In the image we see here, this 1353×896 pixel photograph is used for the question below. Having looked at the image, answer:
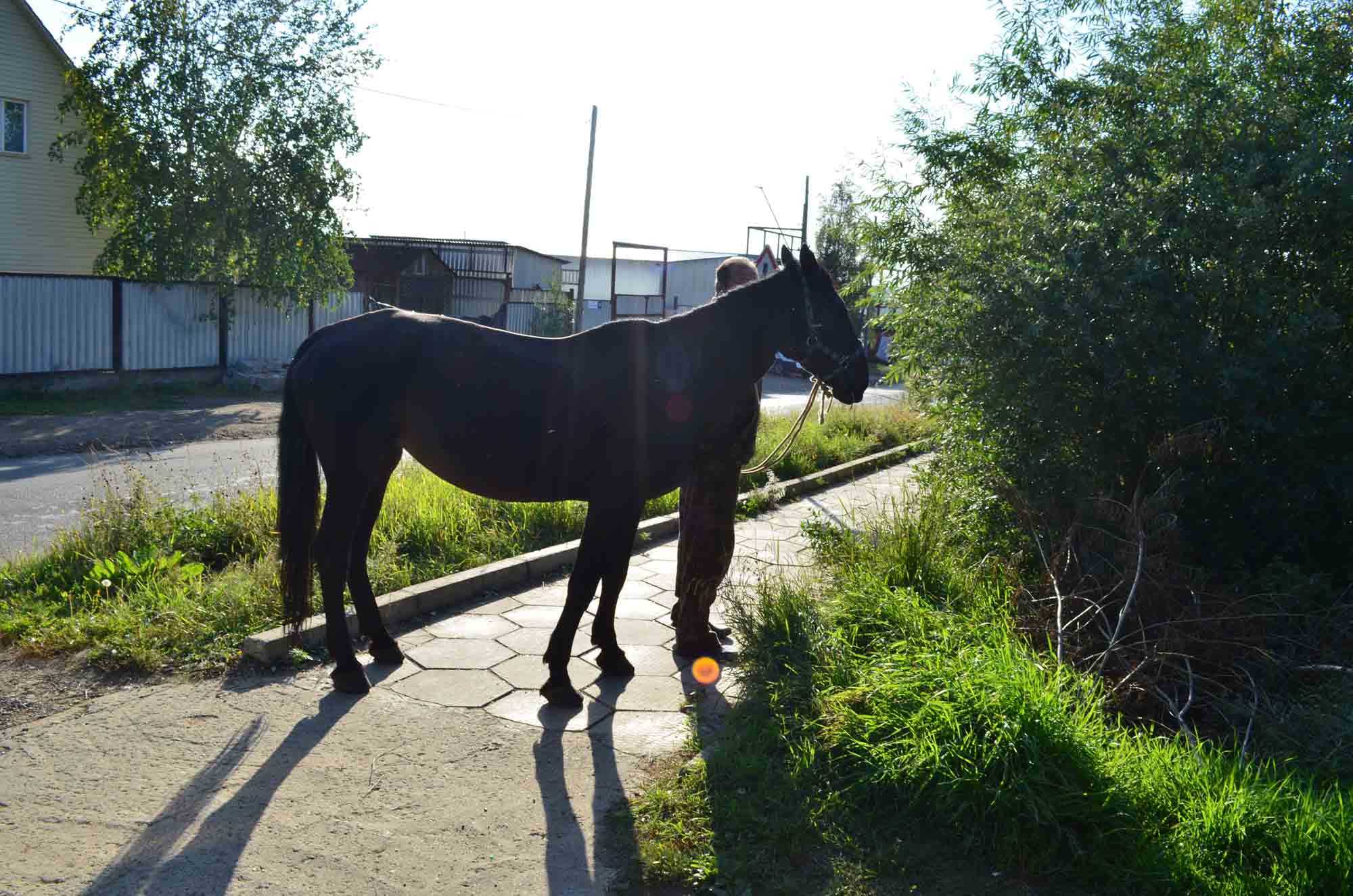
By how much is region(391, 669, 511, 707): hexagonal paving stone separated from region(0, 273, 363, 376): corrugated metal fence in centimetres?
1495

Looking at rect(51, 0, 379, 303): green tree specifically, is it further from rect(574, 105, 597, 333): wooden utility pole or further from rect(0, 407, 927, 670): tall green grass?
rect(0, 407, 927, 670): tall green grass

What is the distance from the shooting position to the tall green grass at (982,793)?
2893 millimetres

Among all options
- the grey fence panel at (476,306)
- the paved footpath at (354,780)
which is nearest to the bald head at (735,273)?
the paved footpath at (354,780)

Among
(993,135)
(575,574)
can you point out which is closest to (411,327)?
(575,574)

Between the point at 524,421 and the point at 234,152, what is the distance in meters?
18.2

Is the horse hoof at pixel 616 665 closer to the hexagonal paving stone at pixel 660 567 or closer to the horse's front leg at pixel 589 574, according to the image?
the horse's front leg at pixel 589 574

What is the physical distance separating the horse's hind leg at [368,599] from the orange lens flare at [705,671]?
148 centimetres

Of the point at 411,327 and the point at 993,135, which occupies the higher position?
the point at 993,135

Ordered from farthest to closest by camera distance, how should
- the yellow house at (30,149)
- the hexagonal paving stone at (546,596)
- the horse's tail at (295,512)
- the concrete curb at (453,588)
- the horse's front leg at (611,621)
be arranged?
the yellow house at (30,149) → the hexagonal paving stone at (546,596) → the concrete curb at (453,588) → the horse's tail at (295,512) → the horse's front leg at (611,621)

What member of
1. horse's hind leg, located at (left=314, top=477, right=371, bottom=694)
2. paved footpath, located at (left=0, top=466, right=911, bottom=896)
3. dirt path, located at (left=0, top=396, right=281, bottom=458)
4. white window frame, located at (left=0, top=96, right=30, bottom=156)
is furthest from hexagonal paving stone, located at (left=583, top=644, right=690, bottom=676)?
white window frame, located at (left=0, top=96, right=30, bottom=156)

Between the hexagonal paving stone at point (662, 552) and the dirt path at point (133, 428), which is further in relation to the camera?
the dirt path at point (133, 428)

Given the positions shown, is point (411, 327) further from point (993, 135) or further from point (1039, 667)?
point (993, 135)

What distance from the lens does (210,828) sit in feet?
10.6

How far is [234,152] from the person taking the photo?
19547mm
